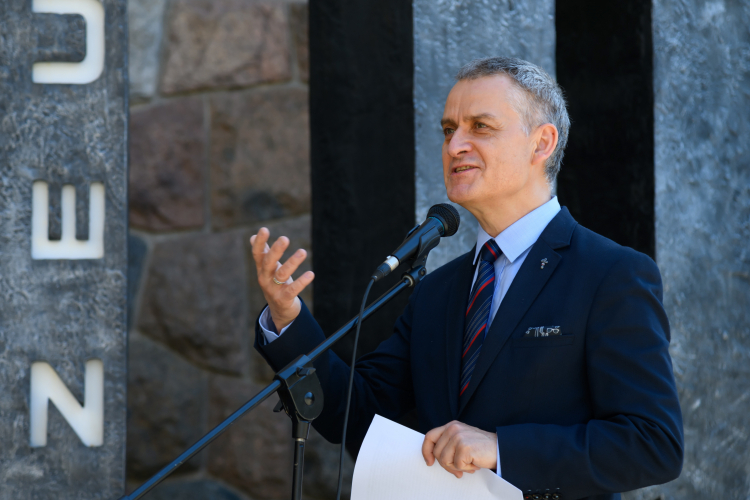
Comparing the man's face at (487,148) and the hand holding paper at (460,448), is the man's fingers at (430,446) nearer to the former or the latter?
the hand holding paper at (460,448)

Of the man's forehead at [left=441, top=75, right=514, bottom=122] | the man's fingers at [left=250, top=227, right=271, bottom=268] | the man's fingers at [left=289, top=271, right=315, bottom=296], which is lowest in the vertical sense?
the man's fingers at [left=289, top=271, right=315, bottom=296]

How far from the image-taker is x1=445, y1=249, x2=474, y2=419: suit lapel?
162cm

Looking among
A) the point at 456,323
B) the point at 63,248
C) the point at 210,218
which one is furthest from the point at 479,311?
the point at 210,218

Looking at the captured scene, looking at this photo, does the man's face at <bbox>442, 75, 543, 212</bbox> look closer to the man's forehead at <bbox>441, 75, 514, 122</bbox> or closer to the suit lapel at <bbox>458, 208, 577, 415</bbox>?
the man's forehead at <bbox>441, 75, 514, 122</bbox>

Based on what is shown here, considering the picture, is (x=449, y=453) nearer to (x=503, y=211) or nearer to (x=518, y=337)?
(x=518, y=337)

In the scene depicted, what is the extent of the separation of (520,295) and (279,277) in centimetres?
48

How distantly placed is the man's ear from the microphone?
11.9 inches

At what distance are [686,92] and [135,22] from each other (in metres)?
1.82

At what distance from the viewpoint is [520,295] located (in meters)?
1.57

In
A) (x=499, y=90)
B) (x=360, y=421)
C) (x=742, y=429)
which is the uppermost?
(x=499, y=90)

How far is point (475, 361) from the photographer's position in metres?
1.60

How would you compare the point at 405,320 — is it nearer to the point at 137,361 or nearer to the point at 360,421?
the point at 360,421

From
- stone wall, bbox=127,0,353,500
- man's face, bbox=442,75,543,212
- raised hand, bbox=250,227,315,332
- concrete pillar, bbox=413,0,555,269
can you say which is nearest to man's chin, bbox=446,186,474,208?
man's face, bbox=442,75,543,212

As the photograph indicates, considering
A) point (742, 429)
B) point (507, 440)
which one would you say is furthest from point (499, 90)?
point (742, 429)
